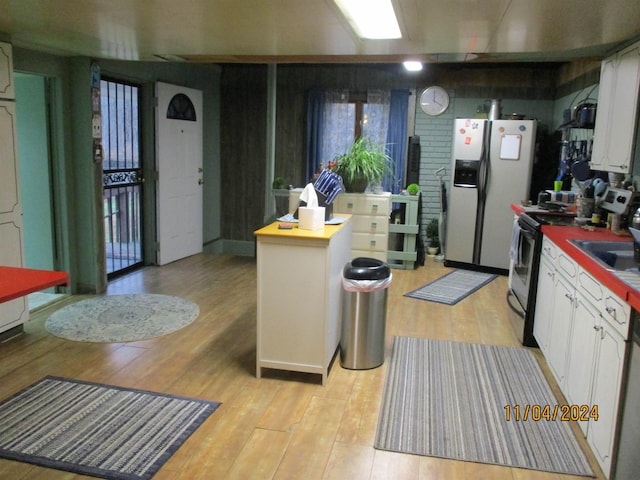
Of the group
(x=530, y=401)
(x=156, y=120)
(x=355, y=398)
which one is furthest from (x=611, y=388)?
(x=156, y=120)

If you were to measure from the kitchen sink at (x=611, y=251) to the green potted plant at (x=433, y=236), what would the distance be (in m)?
3.64

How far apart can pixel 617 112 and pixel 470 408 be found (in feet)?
7.25

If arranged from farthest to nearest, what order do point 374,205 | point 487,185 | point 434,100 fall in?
point 434,100 → point 487,185 → point 374,205

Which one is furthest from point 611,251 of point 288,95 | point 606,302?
point 288,95

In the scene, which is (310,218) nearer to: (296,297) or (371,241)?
(296,297)

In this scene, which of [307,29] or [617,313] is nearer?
[617,313]

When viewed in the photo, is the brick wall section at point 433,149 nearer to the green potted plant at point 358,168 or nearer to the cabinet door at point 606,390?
the green potted plant at point 358,168

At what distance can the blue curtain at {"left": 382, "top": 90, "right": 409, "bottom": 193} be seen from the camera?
6.57 metres

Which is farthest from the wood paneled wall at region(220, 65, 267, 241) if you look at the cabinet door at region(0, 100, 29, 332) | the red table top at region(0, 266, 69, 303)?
the red table top at region(0, 266, 69, 303)

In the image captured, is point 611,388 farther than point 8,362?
No

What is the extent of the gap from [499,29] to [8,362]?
3713 millimetres

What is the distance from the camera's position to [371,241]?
5.56 meters

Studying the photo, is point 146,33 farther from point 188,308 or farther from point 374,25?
point 188,308

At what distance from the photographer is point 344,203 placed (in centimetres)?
548
